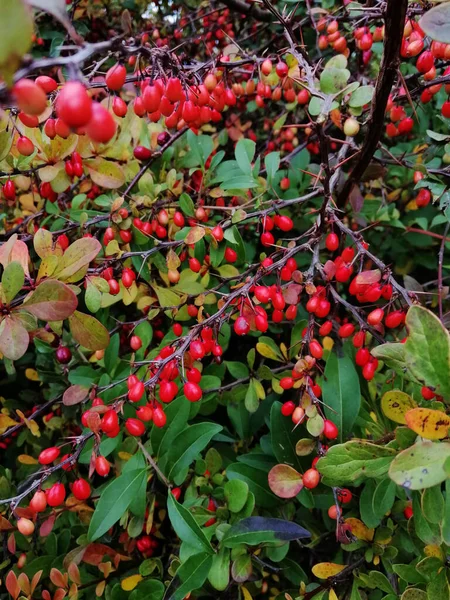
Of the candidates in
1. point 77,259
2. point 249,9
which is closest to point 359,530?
point 77,259

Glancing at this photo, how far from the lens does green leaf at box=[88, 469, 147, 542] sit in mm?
965

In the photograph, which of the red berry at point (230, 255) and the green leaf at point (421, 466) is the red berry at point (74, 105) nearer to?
the green leaf at point (421, 466)

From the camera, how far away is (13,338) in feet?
2.75

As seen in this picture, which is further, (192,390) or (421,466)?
(192,390)

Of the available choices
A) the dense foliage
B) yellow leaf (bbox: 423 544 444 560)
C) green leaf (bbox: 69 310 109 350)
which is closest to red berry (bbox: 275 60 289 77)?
the dense foliage

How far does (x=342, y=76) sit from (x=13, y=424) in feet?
4.08

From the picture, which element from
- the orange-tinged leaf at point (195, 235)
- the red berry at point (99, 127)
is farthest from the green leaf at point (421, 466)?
the orange-tinged leaf at point (195, 235)

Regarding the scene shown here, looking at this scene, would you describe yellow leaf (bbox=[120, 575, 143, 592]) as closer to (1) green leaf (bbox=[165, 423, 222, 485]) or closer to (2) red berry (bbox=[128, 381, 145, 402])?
(1) green leaf (bbox=[165, 423, 222, 485])

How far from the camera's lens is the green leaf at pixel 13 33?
1.30 ft

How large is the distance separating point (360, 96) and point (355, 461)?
0.74 m

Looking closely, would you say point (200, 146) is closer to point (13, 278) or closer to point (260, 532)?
point (13, 278)

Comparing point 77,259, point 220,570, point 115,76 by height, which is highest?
point 115,76

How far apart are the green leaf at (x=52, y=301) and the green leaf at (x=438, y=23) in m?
0.63

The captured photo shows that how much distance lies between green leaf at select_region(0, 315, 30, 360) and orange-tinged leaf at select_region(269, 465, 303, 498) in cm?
54
